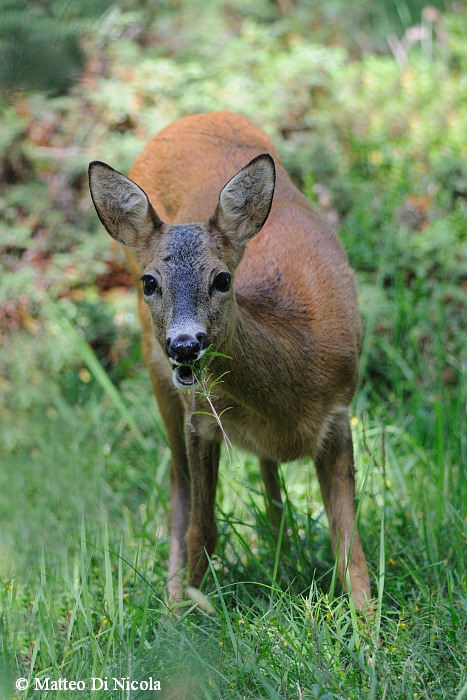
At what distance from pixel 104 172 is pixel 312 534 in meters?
1.77

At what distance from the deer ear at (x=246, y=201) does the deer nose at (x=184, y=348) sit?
70 centimetres

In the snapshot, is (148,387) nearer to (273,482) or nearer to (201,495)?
(273,482)

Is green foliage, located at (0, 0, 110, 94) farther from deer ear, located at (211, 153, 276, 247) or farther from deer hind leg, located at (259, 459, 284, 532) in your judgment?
deer hind leg, located at (259, 459, 284, 532)

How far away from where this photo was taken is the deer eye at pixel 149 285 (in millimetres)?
3545

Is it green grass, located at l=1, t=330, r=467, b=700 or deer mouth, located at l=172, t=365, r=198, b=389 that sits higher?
deer mouth, located at l=172, t=365, r=198, b=389

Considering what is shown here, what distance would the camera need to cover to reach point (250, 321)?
12.4 ft

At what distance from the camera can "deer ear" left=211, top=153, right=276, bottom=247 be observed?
3.72 meters

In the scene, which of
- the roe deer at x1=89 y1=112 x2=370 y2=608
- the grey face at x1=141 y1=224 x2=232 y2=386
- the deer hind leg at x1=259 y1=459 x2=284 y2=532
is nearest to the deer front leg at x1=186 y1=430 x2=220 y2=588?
the roe deer at x1=89 y1=112 x2=370 y2=608

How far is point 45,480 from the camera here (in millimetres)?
5656

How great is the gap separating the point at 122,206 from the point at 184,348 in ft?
3.05

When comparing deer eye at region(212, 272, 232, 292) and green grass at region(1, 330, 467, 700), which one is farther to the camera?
deer eye at region(212, 272, 232, 292)

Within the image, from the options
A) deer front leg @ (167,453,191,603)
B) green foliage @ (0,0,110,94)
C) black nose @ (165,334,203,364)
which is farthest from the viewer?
deer front leg @ (167,453,191,603)

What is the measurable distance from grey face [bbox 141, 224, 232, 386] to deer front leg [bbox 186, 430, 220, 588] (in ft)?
2.59

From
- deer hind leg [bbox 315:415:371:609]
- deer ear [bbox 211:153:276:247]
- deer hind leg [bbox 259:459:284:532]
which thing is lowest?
deer hind leg [bbox 259:459:284:532]
